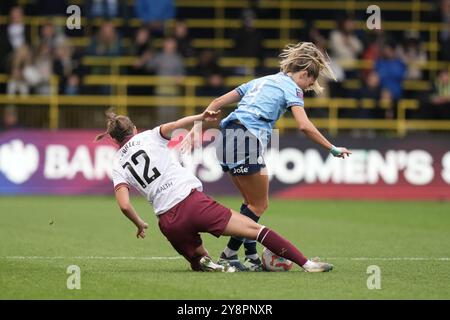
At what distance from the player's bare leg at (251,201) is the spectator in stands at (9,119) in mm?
12194

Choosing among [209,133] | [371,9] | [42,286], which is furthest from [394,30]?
[42,286]

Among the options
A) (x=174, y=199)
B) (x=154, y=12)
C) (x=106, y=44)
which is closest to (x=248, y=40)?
(x=154, y=12)

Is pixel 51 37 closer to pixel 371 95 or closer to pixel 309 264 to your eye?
pixel 371 95

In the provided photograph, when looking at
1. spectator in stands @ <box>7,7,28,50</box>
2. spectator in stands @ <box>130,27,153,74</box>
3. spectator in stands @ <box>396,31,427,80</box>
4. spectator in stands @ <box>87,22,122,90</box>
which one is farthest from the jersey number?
spectator in stands @ <box>396,31,427,80</box>

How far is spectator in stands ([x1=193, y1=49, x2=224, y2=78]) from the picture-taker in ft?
79.9

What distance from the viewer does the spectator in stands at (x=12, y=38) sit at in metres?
24.0

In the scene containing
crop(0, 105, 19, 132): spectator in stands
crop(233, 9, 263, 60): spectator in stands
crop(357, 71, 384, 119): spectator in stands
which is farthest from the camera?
crop(233, 9, 263, 60): spectator in stands

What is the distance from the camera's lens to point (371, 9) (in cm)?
2431

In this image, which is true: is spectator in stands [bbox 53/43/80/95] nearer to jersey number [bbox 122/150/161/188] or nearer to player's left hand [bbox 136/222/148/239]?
jersey number [bbox 122/150/161/188]

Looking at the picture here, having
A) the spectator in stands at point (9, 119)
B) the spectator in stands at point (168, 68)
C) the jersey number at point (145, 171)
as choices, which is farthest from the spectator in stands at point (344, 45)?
the jersey number at point (145, 171)

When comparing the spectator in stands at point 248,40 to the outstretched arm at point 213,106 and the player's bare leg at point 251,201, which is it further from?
the player's bare leg at point 251,201

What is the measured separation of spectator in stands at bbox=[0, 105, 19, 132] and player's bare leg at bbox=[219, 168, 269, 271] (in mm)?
12194

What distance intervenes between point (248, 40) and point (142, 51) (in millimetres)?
2554

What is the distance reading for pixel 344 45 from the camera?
26.0 m
